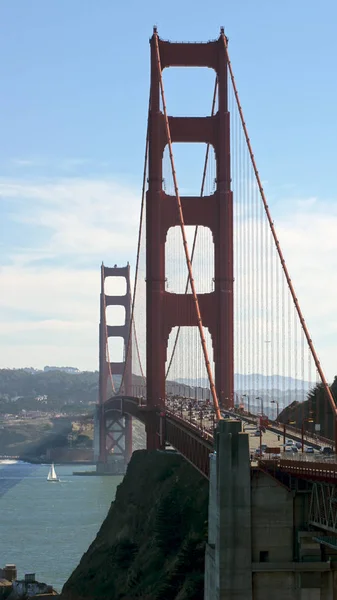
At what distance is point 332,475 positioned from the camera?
33406 mm

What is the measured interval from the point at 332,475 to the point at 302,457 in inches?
207

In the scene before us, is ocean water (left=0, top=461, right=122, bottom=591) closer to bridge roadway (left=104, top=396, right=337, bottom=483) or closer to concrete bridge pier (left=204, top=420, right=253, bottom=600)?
bridge roadway (left=104, top=396, right=337, bottom=483)

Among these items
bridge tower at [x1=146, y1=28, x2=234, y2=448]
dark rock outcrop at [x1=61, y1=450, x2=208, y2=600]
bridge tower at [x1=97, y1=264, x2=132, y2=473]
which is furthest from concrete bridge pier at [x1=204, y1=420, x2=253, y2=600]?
bridge tower at [x1=97, y1=264, x2=132, y2=473]

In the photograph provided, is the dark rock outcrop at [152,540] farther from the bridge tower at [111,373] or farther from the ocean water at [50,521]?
the bridge tower at [111,373]

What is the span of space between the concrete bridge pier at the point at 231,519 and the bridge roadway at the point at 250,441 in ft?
2.60

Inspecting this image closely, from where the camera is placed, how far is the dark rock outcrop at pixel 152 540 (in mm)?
49688

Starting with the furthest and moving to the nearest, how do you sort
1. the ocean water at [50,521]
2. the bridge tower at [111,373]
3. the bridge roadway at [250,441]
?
the bridge tower at [111,373]
the ocean water at [50,521]
the bridge roadway at [250,441]

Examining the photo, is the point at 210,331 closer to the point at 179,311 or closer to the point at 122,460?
the point at 179,311

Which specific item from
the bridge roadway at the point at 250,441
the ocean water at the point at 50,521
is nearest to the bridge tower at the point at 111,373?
the ocean water at the point at 50,521

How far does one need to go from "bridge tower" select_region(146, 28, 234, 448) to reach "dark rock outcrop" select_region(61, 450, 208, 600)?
17.3 feet

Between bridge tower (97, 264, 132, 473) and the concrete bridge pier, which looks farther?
bridge tower (97, 264, 132, 473)

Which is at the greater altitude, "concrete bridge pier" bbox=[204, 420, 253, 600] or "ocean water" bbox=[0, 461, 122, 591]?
"concrete bridge pier" bbox=[204, 420, 253, 600]

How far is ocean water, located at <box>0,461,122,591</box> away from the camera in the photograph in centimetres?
8381

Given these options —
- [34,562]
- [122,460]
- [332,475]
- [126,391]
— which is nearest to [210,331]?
[34,562]
